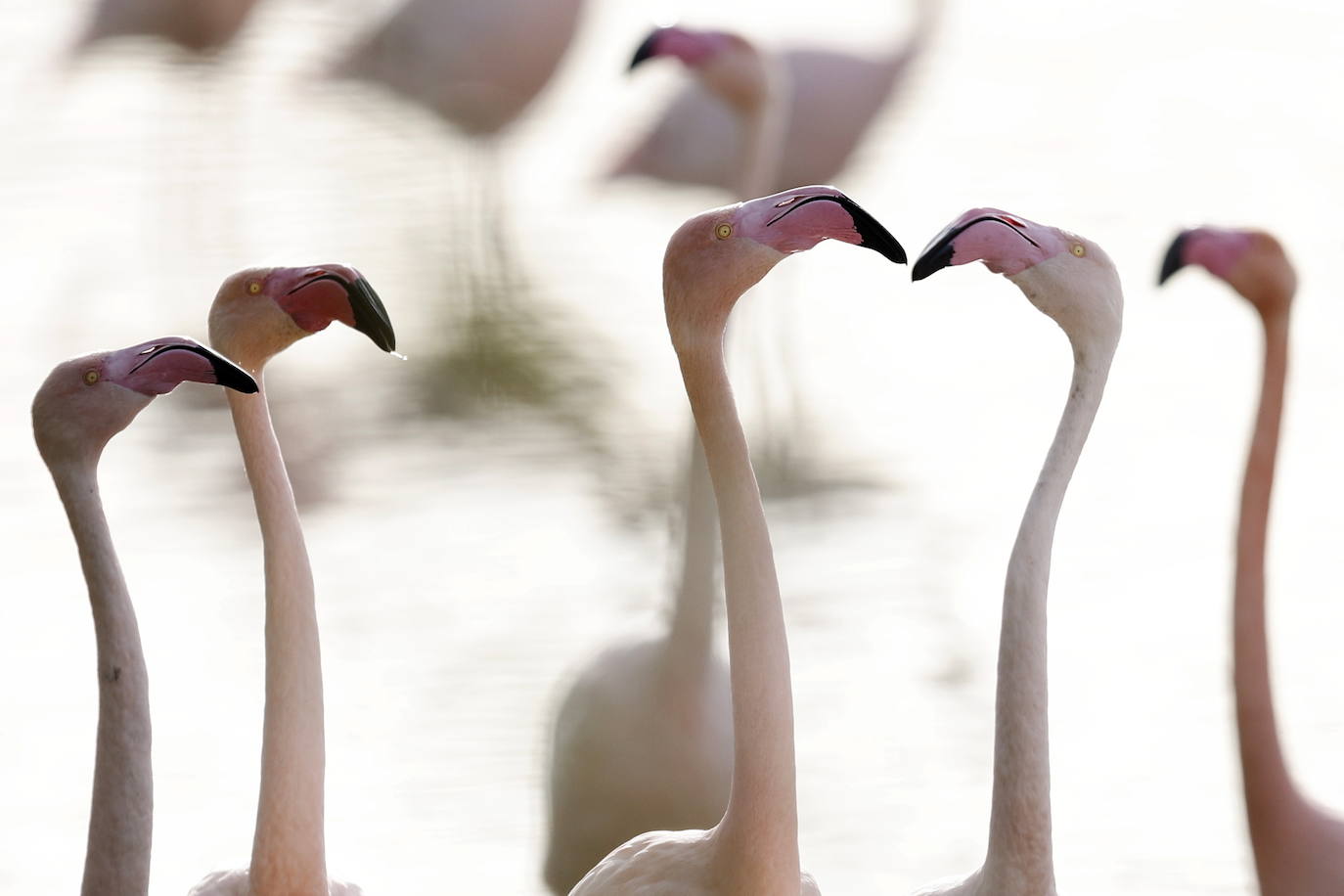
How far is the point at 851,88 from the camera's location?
212 inches

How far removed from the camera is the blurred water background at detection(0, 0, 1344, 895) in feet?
11.0

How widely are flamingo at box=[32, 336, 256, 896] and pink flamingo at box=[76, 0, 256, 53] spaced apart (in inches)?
165

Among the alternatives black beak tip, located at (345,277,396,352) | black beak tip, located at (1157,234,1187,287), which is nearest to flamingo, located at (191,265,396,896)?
black beak tip, located at (345,277,396,352)

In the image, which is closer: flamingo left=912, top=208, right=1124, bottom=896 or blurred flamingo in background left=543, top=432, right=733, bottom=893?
flamingo left=912, top=208, right=1124, bottom=896


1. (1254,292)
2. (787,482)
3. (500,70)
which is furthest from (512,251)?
(1254,292)

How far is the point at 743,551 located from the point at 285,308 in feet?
1.71

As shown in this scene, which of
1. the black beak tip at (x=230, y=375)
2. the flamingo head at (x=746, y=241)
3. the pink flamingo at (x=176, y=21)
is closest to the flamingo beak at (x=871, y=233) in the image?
the flamingo head at (x=746, y=241)

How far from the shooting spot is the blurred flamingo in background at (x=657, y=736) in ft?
9.00

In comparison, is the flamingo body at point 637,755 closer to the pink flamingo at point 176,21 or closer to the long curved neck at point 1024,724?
the long curved neck at point 1024,724

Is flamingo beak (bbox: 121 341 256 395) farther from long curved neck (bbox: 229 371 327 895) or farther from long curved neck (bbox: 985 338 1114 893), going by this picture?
long curved neck (bbox: 985 338 1114 893)

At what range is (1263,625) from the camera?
2432mm

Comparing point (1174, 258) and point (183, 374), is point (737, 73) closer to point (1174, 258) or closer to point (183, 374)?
point (1174, 258)

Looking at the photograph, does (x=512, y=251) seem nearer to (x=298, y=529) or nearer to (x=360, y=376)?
(x=360, y=376)

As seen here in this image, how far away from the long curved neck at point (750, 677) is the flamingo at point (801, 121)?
10.1ft
